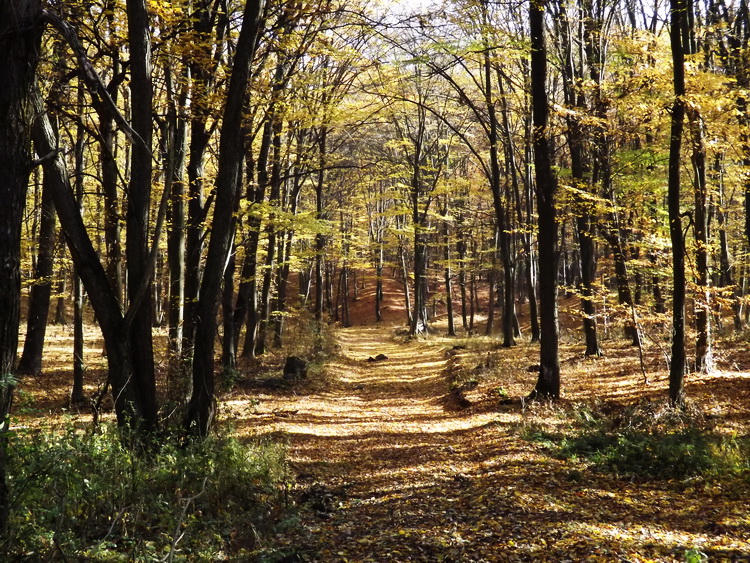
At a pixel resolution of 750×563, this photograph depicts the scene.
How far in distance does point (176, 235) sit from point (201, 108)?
2283mm

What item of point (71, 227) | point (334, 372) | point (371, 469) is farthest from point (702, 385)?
point (71, 227)

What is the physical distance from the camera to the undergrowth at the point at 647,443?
6.29 m

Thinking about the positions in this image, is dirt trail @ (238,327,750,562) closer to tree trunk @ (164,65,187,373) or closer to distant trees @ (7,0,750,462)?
distant trees @ (7,0,750,462)

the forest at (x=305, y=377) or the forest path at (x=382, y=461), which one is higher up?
the forest at (x=305, y=377)

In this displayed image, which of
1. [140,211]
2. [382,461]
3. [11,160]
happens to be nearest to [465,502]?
[382,461]

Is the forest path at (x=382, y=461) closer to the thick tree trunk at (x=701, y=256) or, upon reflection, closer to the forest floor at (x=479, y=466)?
the forest floor at (x=479, y=466)

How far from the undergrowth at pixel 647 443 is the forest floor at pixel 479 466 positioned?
9 centimetres

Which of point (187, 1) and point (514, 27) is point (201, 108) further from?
point (514, 27)

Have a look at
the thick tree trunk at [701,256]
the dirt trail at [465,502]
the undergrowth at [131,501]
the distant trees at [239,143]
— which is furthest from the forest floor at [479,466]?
the distant trees at [239,143]

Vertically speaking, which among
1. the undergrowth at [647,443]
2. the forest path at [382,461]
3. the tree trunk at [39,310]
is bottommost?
the forest path at [382,461]

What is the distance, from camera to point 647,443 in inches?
280

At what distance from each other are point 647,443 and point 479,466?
7.71 feet

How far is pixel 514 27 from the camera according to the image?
1741 cm

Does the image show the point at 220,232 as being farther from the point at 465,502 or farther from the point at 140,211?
the point at 465,502
